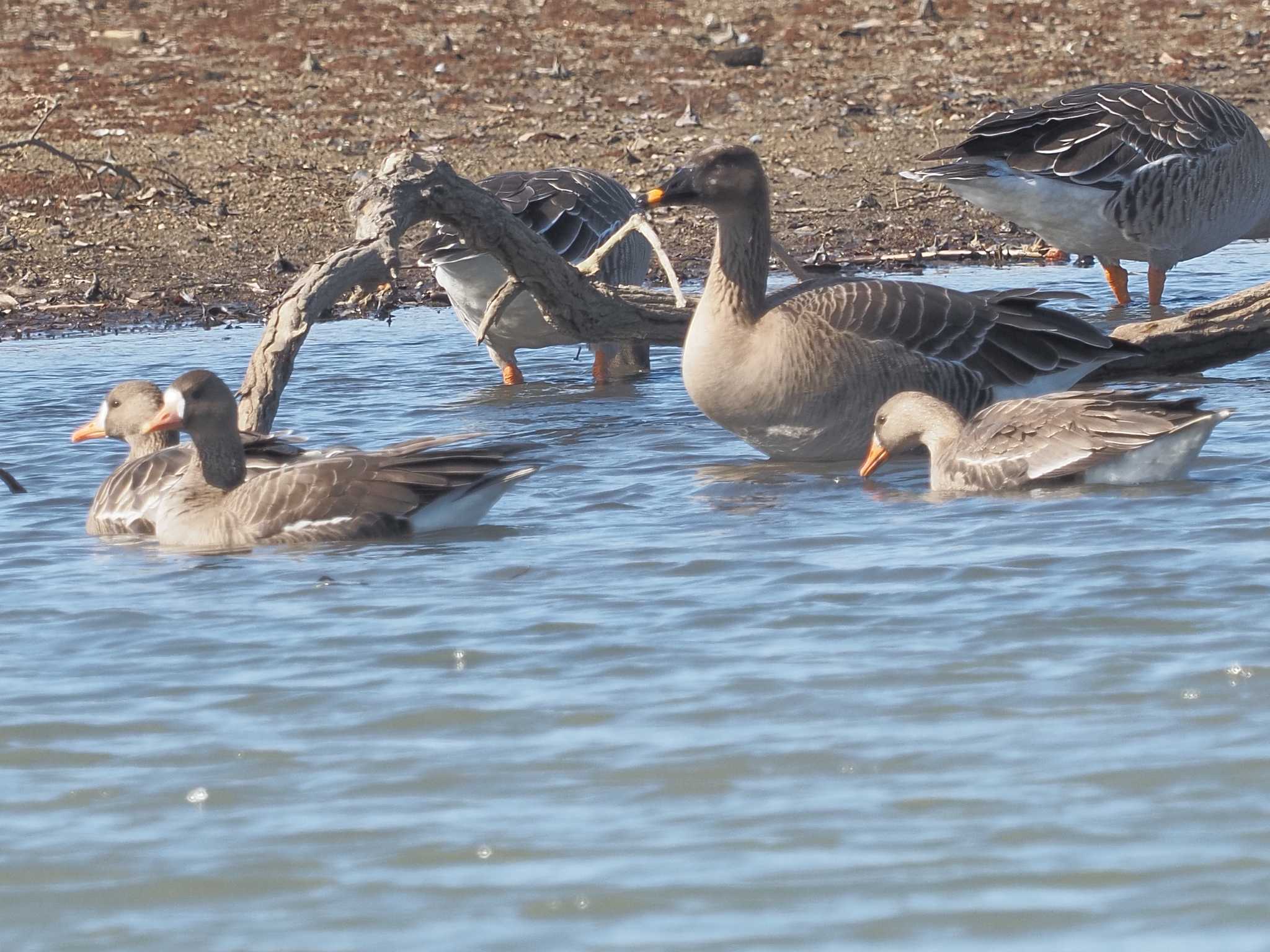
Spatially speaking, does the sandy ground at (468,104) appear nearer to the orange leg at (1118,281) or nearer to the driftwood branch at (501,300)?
the orange leg at (1118,281)

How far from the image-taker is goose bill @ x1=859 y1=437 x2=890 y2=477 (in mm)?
9641

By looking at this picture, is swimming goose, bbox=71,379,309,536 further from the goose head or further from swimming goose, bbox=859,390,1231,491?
swimming goose, bbox=859,390,1231,491

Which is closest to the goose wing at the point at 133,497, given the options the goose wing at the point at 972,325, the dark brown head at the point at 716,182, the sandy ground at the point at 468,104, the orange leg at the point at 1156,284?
the dark brown head at the point at 716,182

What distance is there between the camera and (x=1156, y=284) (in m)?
14.7

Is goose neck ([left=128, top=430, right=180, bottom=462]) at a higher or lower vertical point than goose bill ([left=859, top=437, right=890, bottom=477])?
higher

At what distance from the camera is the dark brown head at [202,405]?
29.0ft

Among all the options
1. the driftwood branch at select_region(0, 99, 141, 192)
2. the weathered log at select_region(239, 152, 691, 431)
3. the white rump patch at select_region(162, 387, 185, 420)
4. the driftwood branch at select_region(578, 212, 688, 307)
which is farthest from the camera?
the driftwood branch at select_region(0, 99, 141, 192)

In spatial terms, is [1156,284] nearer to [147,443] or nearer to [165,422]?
[147,443]

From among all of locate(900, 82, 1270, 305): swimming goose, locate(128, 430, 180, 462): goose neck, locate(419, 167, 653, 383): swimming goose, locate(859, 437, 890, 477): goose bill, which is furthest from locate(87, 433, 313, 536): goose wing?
locate(900, 82, 1270, 305): swimming goose

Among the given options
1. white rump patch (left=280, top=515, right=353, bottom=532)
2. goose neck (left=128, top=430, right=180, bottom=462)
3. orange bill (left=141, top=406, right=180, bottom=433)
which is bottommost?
white rump patch (left=280, top=515, right=353, bottom=532)

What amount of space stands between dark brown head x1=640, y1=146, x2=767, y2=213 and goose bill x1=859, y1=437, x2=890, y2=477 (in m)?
1.49

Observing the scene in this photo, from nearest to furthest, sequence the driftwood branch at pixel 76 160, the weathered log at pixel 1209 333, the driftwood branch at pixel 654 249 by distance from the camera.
Result: the driftwood branch at pixel 654 249 → the weathered log at pixel 1209 333 → the driftwood branch at pixel 76 160

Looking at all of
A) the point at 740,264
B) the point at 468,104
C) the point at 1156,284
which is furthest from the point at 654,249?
the point at 468,104

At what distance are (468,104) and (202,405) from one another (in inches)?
590
